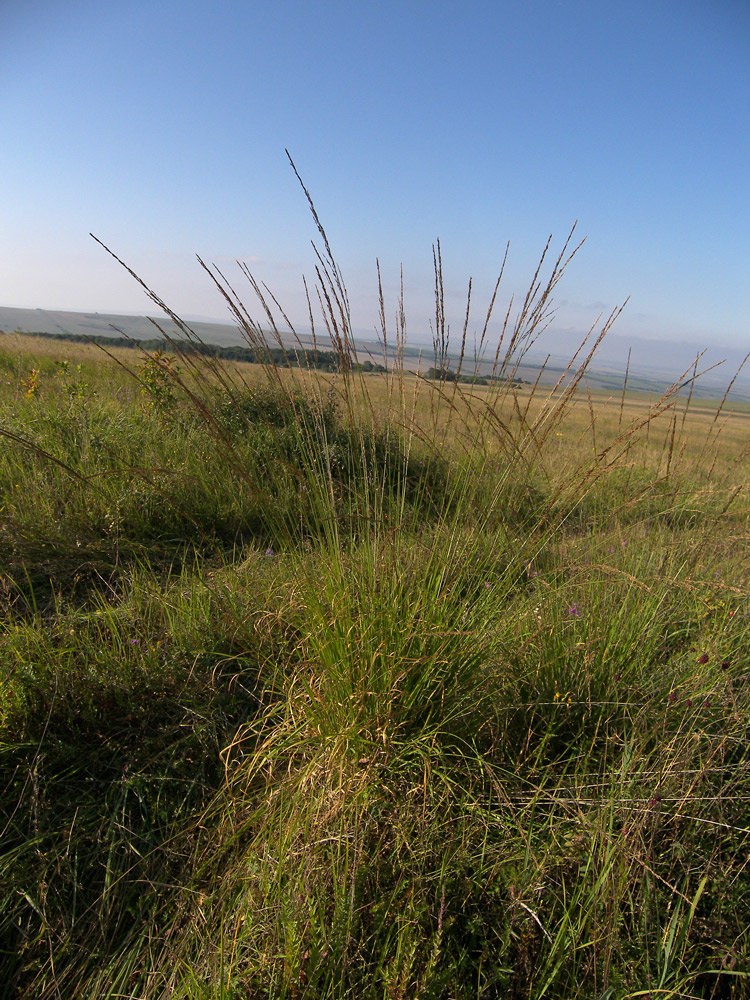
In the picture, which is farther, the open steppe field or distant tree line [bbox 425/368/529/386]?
distant tree line [bbox 425/368/529/386]

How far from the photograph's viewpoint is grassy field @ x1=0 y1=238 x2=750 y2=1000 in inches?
46.6

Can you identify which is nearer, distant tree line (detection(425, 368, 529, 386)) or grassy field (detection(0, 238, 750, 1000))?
grassy field (detection(0, 238, 750, 1000))

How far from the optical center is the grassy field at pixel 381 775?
3.88ft

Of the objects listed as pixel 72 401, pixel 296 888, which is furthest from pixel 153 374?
pixel 296 888

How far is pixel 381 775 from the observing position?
1553mm

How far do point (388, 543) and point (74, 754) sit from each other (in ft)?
4.12

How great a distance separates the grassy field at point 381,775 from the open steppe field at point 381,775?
10 millimetres

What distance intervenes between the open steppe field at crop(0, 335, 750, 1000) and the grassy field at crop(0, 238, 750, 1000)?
0.03 feet

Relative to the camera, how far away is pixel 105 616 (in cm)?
208

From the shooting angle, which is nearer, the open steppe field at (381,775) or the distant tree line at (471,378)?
the open steppe field at (381,775)

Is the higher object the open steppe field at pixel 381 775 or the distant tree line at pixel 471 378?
the distant tree line at pixel 471 378

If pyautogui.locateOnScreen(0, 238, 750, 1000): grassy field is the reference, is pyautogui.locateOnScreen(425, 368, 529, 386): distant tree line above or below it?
above

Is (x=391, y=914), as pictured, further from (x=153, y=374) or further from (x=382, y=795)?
(x=153, y=374)

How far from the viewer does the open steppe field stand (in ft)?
3.88
